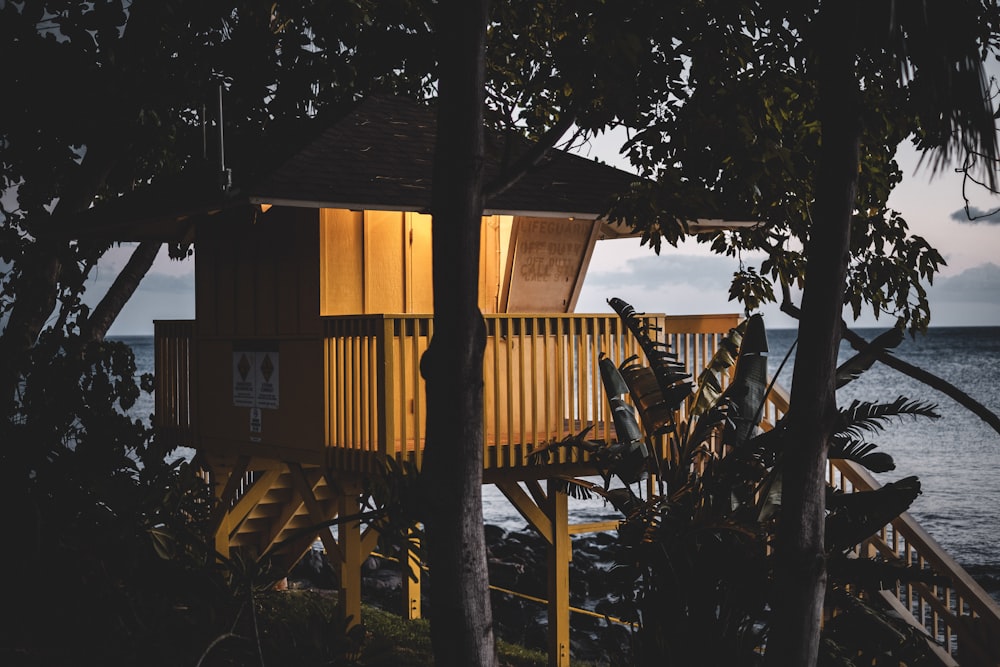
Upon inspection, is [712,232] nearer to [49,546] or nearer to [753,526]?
[753,526]

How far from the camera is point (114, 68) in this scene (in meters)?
13.6

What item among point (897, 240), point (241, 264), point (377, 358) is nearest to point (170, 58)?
point (241, 264)

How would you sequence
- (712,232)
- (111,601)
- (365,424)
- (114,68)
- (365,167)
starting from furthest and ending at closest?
(114,68) < (712,232) < (365,167) < (365,424) < (111,601)

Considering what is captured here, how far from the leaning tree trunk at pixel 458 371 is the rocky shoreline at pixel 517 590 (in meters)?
8.82

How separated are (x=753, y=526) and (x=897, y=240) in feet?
9.32

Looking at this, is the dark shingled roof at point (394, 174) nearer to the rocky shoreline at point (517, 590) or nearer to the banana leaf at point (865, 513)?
the banana leaf at point (865, 513)

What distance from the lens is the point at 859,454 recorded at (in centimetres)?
960

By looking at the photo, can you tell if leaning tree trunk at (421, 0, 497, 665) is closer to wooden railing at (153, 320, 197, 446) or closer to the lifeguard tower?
Answer: the lifeguard tower

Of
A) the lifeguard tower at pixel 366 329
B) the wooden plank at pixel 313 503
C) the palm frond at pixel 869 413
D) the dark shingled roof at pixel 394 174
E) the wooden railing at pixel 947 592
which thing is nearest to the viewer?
the palm frond at pixel 869 413

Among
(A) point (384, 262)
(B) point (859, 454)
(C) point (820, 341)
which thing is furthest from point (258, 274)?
(C) point (820, 341)

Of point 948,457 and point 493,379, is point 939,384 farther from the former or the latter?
point 948,457

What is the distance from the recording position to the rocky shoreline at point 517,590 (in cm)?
1814

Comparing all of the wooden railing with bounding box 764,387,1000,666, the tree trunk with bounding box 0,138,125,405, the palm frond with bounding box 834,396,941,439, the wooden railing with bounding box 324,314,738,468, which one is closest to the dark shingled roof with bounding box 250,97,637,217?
the wooden railing with bounding box 324,314,738,468

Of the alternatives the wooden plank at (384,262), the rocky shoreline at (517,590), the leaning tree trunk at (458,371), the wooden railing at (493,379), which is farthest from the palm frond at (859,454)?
the rocky shoreline at (517,590)
